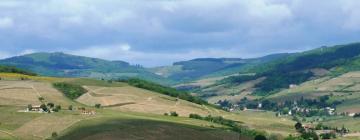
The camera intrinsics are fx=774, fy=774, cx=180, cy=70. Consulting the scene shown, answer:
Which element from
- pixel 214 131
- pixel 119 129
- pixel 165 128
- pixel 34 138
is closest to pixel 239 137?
pixel 214 131

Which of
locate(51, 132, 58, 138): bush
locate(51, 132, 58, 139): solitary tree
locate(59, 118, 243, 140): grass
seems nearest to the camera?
locate(59, 118, 243, 140): grass

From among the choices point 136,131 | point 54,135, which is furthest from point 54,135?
point 136,131

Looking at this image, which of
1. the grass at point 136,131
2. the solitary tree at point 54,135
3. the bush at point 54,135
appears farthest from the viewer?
the bush at point 54,135

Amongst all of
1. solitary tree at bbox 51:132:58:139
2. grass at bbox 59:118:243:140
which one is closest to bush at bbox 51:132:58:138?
solitary tree at bbox 51:132:58:139

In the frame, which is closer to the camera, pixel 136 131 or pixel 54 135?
pixel 136 131

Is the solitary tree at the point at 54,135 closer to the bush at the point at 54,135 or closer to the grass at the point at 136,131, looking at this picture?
the bush at the point at 54,135

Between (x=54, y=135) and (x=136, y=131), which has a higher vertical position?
(x=136, y=131)

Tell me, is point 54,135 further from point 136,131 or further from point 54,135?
point 136,131

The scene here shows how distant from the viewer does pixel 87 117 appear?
19338 centimetres

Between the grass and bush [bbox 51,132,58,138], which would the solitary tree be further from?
the grass

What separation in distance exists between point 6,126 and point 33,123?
6360 millimetres

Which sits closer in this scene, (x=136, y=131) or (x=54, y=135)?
(x=136, y=131)


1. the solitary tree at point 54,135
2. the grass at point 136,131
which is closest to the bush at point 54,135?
the solitary tree at point 54,135

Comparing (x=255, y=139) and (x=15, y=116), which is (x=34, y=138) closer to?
(x=15, y=116)
